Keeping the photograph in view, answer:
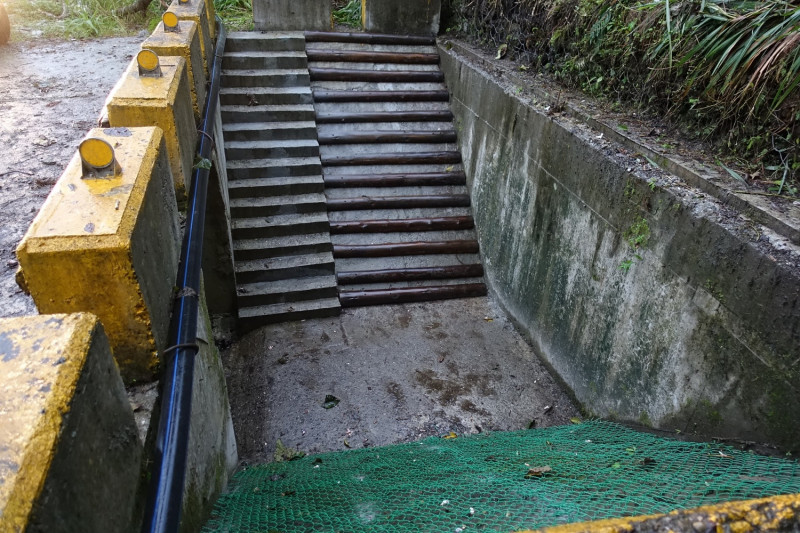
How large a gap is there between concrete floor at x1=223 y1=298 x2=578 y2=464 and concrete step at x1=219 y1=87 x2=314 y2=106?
3.13 meters

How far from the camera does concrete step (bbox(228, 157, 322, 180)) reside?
6.48m

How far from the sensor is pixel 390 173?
6.97 metres

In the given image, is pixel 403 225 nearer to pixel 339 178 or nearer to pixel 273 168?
pixel 339 178

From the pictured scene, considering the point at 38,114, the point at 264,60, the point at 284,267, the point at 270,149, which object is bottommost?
the point at 284,267

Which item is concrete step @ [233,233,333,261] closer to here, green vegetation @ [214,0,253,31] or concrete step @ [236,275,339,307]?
concrete step @ [236,275,339,307]

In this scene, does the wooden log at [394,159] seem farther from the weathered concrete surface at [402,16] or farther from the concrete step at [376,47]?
the weathered concrete surface at [402,16]

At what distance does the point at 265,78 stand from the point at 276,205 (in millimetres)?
1998

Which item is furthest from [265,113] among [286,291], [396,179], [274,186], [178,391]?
[178,391]

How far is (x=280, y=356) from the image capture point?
218 inches

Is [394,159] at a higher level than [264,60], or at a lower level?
lower

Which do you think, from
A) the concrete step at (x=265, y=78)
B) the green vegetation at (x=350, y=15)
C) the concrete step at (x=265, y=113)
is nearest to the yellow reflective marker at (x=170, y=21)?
the concrete step at (x=265, y=113)

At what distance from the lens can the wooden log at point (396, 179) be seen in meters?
6.82

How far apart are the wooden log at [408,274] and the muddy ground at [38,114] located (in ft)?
10.6

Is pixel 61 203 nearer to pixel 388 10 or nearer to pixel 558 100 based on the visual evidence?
pixel 558 100
